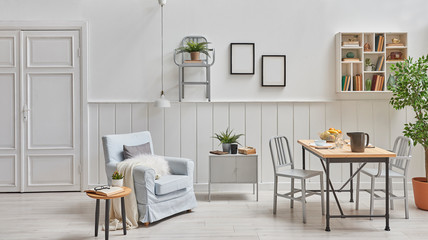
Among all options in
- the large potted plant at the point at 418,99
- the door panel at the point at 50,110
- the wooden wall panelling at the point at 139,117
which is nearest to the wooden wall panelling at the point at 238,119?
the wooden wall panelling at the point at 139,117

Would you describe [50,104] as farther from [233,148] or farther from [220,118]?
[233,148]

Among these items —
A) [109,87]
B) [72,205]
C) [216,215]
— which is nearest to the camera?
[216,215]

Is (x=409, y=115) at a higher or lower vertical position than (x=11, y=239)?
higher

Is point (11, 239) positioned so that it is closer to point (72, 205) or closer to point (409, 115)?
point (72, 205)

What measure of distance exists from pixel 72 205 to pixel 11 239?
114 cm

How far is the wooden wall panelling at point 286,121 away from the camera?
5430 millimetres

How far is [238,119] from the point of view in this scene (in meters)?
5.43

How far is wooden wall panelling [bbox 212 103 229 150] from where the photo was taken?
5414 mm

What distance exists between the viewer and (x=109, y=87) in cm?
537

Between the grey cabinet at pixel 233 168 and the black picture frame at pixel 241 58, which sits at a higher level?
the black picture frame at pixel 241 58

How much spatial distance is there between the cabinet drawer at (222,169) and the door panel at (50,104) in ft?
5.95

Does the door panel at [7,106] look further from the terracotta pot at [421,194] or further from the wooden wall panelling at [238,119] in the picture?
the terracotta pot at [421,194]

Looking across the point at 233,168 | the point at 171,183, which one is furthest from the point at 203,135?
the point at 171,183

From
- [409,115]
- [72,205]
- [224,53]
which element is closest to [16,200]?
[72,205]
